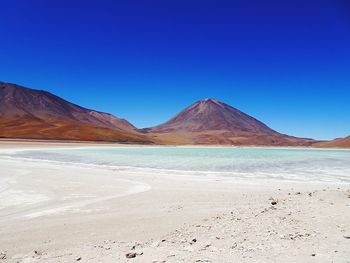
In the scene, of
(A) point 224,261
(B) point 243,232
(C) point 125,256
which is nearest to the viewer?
(A) point 224,261

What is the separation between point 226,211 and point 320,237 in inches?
106

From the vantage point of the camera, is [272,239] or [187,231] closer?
[272,239]

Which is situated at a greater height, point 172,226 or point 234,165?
point 234,165

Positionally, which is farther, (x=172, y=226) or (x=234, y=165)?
A: (x=234, y=165)

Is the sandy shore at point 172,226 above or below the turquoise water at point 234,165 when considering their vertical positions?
below

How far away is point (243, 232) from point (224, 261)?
54.3 inches

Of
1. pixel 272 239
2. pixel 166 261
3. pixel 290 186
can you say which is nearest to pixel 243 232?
pixel 272 239

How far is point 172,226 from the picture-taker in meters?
6.92

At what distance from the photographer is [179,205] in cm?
897

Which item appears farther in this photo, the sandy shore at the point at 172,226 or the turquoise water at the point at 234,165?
the turquoise water at the point at 234,165

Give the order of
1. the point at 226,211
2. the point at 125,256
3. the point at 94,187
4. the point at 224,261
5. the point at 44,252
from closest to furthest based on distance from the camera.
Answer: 1. the point at 224,261
2. the point at 125,256
3. the point at 44,252
4. the point at 226,211
5. the point at 94,187

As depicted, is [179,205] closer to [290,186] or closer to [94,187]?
[94,187]

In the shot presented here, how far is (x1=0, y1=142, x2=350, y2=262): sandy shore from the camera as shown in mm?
5155

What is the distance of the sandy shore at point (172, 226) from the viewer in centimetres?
516
